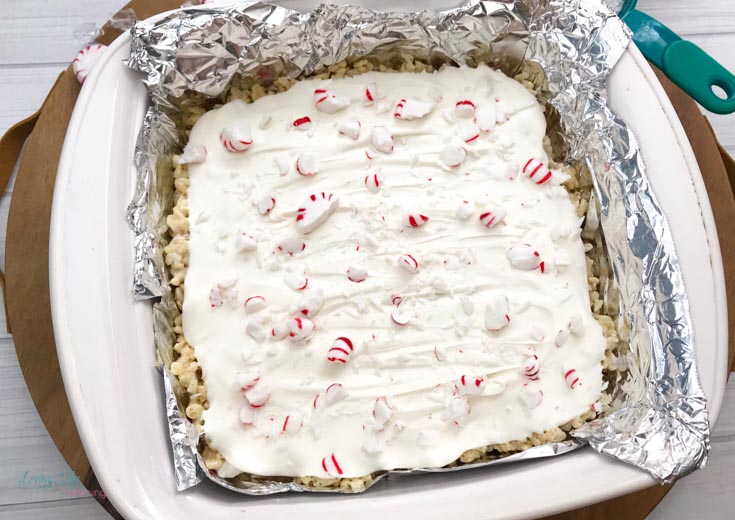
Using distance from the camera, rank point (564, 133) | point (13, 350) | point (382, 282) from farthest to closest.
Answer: point (13, 350) < point (564, 133) < point (382, 282)

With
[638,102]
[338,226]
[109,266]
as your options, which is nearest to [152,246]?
[109,266]

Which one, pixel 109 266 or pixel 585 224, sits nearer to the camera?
pixel 109 266

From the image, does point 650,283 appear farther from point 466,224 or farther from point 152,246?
point 152,246

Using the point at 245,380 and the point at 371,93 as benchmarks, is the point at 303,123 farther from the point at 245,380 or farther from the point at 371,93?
the point at 245,380

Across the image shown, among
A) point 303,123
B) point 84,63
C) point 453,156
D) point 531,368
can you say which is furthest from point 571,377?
point 84,63

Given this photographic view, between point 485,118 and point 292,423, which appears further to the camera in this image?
point 485,118

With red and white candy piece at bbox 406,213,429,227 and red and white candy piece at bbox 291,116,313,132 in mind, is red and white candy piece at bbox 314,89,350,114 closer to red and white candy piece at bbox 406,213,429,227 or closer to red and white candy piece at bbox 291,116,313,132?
red and white candy piece at bbox 291,116,313,132

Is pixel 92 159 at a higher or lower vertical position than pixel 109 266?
higher
